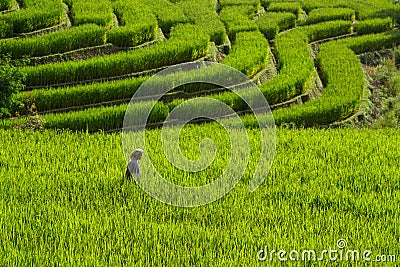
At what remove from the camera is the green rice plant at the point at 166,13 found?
23.1 meters

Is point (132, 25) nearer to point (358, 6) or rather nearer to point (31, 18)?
point (31, 18)

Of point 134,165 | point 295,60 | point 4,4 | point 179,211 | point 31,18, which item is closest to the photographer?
point 179,211

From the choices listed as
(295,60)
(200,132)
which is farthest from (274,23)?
(200,132)

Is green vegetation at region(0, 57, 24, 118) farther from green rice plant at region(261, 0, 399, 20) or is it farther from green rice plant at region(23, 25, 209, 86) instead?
green rice plant at region(261, 0, 399, 20)

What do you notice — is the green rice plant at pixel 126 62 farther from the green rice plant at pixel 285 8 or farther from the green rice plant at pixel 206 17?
the green rice plant at pixel 285 8

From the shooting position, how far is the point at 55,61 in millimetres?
19875

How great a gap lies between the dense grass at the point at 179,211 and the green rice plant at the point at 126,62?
5490 mm

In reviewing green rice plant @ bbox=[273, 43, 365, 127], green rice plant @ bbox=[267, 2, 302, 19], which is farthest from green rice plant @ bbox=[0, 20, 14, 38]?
green rice plant @ bbox=[267, 2, 302, 19]

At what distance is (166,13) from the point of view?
2405cm

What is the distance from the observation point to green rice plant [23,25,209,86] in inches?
744

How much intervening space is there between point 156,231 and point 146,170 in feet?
9.62

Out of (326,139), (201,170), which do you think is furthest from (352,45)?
(201,170)

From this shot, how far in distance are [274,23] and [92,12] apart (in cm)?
651

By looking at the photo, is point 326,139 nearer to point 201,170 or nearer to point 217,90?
point 201,170
